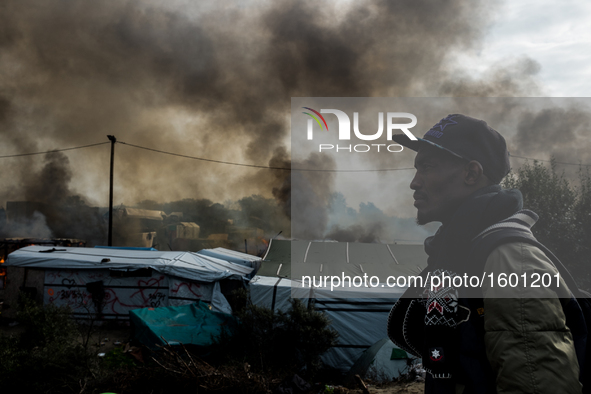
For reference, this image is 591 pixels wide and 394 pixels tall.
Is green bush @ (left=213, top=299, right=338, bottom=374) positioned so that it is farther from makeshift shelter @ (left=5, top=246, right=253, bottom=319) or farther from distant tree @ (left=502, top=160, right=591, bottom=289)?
distant tree @ (left=502, top=160, right=591, bottom=289)

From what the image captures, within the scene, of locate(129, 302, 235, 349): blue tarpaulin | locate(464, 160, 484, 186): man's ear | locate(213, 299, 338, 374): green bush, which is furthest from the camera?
locate(129, 302, 235, 349): blue tarpaulin

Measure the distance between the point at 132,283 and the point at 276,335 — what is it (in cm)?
667

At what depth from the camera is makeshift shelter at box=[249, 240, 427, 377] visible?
9.18 m

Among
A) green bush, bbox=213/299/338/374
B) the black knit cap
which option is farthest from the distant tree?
the black knit cap

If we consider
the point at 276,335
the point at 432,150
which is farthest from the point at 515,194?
the point at 276,335

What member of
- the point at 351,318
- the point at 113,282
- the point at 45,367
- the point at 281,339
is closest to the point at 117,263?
the point at 113,282

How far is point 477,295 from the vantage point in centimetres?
122

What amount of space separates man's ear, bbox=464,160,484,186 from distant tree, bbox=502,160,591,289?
1294 cm

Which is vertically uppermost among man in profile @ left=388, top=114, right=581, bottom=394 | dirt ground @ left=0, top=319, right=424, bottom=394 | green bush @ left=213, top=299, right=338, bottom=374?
man in profile @ left=388, top=114, right=581, bottom=394

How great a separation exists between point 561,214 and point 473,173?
16.2 meters

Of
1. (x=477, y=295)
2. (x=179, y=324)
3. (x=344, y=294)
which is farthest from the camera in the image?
(x=344, y=294)

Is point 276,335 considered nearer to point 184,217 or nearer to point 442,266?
point 442,266

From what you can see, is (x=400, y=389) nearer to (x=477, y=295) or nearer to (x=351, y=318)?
(x=351, y=318)

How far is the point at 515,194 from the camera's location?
136cm
